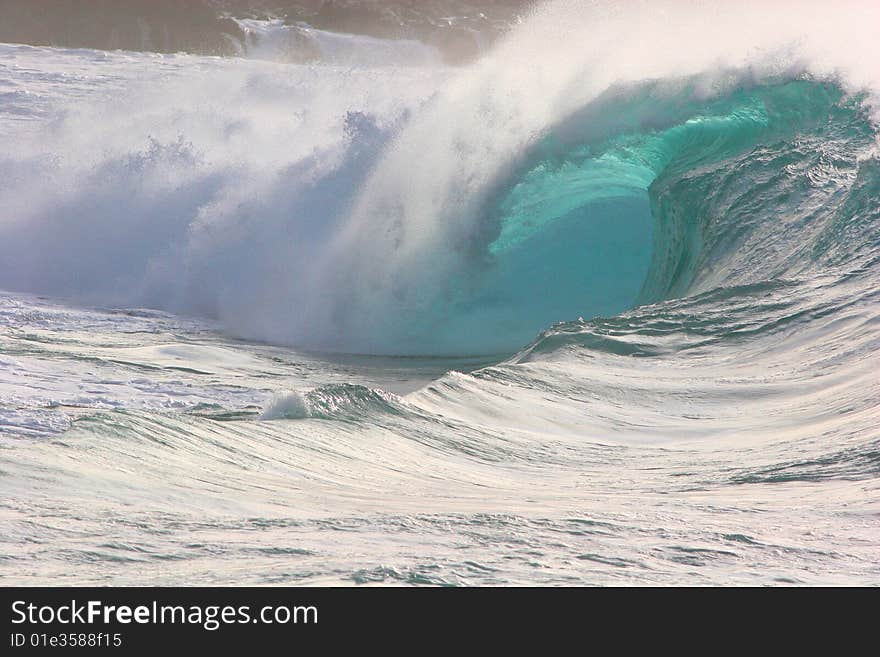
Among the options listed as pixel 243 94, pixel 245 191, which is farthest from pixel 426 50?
pixel 245 191

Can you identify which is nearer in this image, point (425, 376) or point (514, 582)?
point (514, 582)

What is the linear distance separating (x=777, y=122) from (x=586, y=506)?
9.69 metres

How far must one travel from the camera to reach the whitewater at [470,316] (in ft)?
15.7

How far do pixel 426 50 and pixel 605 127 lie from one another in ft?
159

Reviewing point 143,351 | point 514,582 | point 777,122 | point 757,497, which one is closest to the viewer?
point 514,582

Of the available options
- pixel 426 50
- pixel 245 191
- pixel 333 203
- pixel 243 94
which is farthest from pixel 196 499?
pixel 426 50

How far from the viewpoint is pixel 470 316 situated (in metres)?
14.1

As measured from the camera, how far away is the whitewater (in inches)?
189

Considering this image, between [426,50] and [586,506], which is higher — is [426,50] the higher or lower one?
the higher one

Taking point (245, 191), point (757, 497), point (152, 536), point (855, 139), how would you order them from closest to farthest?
1. point (152, 536)
2. point (757, 497)
3. point (855, 139)
4. point (245, 191)

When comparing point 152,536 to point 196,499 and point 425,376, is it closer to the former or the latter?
point 196,499

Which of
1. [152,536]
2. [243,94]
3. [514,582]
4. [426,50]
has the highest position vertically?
[426,50]

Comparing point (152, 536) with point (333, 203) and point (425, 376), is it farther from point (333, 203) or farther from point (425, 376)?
point (333, 203)

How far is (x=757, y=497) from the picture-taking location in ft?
18.2
